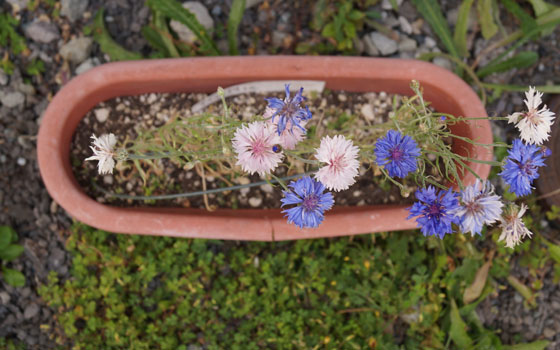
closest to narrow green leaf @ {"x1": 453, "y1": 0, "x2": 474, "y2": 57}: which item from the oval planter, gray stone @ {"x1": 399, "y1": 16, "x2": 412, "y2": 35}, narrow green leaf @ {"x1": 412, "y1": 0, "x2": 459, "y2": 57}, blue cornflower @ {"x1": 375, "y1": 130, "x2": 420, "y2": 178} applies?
narrow green leaf @ {"x1": 412, "y1": 0, "x2": 459, "y2": 57}

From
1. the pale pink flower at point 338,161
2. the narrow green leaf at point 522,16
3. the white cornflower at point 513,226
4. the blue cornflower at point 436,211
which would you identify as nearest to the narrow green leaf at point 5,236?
the pale pink flower at point 338,161

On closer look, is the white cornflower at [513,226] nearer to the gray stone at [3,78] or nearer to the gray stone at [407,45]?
the gray stone at [407,45]

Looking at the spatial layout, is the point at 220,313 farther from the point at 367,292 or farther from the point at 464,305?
the point at 464,305

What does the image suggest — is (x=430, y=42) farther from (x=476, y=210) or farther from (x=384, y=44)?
(x=476, y=210)

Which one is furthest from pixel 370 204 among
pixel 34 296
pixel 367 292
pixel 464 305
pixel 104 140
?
pixel 34 296

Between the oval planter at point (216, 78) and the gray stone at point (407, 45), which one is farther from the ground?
the gray stone at point (407, 45)

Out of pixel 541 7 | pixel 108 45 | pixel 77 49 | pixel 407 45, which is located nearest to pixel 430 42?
pixel 407 45
